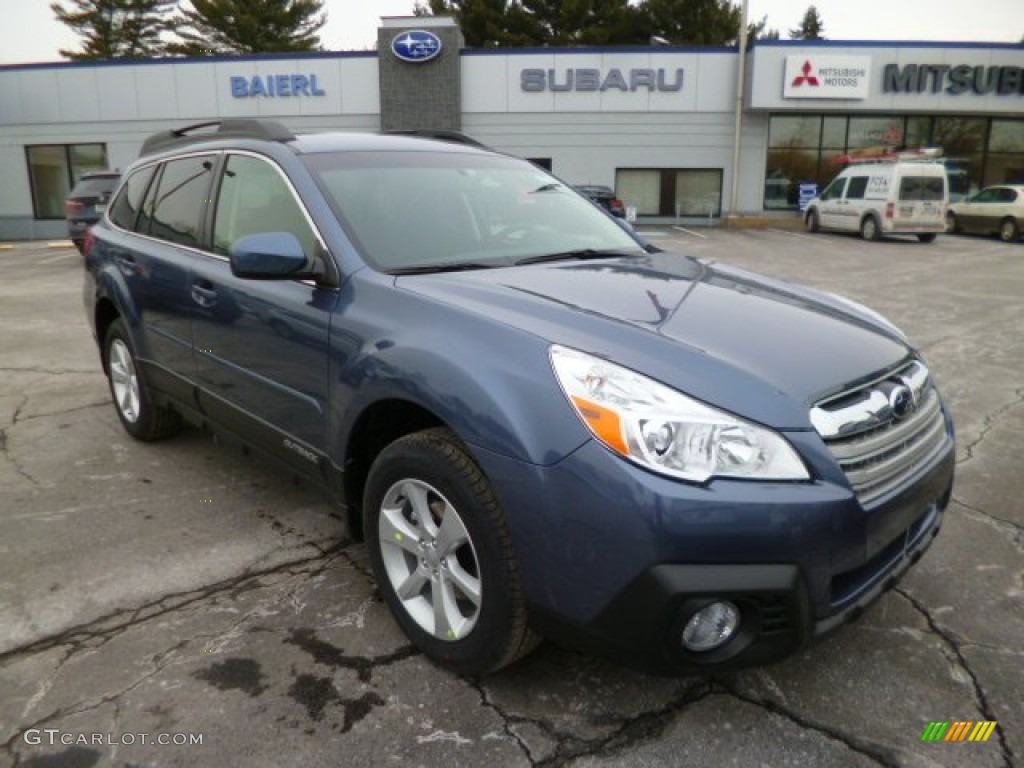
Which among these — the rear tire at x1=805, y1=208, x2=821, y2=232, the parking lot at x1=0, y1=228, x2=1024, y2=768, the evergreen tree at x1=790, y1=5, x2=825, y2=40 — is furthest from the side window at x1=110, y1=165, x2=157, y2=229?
the evergreen tree at x1=790, y1=5, x2=825, y2=40

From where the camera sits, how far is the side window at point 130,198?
14.9ft

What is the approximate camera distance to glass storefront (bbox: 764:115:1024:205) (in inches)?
1026

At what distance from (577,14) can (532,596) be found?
4036cm

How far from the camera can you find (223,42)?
41656mm

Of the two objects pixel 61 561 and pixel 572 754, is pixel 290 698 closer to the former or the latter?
pixel 572 754

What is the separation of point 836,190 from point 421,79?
42.2ft

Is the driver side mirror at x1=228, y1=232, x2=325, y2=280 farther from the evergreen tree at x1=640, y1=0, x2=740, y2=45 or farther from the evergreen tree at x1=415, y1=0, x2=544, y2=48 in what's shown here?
the evergreen tree at x1=640, y1=0, x2=740, y2=45

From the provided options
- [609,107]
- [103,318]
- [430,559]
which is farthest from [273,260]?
[609,107]

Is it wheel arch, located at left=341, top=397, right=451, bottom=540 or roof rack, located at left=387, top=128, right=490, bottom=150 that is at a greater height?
roof rack, located at left=387, top=128, right=490, bottom=150

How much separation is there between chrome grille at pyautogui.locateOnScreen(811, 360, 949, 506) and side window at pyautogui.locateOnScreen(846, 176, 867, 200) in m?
20.5

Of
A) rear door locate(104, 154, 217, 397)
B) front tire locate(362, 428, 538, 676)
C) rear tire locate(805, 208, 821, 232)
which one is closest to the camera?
front tire locate(362, 428, 538, 676)

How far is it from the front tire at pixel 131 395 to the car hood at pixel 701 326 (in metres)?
2.49

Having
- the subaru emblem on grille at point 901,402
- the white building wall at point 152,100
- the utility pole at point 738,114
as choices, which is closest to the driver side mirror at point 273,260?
the subaru emblem on grille at point 901,402

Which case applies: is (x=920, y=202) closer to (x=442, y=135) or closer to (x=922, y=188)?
(x=922, y=188)
